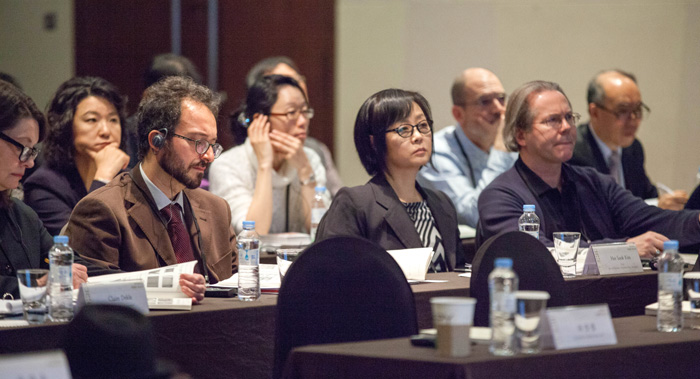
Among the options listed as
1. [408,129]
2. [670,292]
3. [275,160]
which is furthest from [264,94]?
[670,292]

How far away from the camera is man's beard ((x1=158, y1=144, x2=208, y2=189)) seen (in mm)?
2531

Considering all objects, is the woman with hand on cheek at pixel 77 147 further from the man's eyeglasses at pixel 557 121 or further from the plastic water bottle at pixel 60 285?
the man's eyeglasses at pixel 557 121

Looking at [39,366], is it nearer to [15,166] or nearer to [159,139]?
[15,166]

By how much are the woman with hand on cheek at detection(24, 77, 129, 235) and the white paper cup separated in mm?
2157

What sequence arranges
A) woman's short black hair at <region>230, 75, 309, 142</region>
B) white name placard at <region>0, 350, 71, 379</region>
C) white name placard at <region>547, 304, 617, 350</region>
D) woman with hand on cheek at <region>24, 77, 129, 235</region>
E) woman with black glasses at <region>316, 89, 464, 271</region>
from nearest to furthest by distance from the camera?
white name placard at <region>0, 350, 71, 379</region> < white name placard at <region>547, 304, 617, 350</region> < woman with black glasses at <region>316, 89, 464, 271</region> < woman with hand on cheek at <region>24, 77, 129, 235</region> < woman's short black hair at <region>230, 75, 309, 142</region>

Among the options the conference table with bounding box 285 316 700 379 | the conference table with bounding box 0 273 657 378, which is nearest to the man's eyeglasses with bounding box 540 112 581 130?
the conference table with bounding box 0 273 657 378

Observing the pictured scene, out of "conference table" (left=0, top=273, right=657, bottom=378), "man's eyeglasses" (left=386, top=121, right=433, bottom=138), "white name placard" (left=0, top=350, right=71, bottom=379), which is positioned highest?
"man's eyeglasses" (left=386, top=121, right=433, bottom=138)

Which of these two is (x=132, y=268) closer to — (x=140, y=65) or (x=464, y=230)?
(x=464, y=230)

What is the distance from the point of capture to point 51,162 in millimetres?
3402

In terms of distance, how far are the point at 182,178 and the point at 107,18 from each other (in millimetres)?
3944

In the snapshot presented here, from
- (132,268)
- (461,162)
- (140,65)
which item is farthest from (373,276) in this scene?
(140,65)

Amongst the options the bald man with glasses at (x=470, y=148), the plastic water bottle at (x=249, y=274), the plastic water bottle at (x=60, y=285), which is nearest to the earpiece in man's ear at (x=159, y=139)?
the plastic water bottle at (x=249, y=274)

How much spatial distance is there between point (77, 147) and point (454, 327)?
2449mm

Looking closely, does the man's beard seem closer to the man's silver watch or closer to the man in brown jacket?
the man in brown jacket
